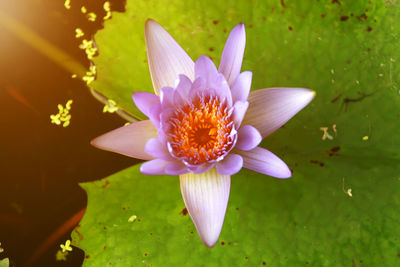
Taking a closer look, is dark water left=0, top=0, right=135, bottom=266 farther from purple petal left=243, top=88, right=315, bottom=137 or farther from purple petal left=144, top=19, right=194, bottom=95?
purple petal left=243, top=88, right=315, bottom=137

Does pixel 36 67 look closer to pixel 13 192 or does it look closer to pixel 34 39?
pixel 34 39

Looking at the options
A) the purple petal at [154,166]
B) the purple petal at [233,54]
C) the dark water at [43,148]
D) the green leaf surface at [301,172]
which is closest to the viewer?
the purple petal at [154,166]

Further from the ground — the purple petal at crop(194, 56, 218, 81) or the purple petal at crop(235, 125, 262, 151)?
the purple petal at crop(194, 56, 218, 81)

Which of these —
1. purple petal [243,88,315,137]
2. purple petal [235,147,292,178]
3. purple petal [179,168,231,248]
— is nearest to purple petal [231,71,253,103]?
purple petal [243,88,315,137]

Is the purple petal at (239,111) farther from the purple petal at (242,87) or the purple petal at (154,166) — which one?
the purple petal at (154,166)

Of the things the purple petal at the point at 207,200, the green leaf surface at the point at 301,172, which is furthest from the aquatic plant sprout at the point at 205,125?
the green leaf surface at the point at 301,172

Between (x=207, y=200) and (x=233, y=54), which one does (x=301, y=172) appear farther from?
(x=233, y=54)

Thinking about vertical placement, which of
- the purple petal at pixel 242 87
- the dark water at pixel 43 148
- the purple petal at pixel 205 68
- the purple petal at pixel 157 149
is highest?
the purple petal at pixel 205 68

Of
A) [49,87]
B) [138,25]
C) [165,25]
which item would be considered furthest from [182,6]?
[49,87]
